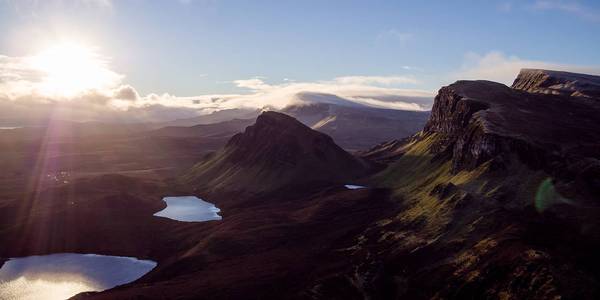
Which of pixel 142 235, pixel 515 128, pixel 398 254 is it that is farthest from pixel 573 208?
pixel 142 235

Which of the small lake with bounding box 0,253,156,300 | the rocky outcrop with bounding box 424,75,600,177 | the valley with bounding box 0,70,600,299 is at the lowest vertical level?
the small lake with bounding box 0,253,156,300

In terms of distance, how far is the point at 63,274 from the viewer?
443 ft

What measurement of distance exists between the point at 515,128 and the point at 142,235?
386 feet

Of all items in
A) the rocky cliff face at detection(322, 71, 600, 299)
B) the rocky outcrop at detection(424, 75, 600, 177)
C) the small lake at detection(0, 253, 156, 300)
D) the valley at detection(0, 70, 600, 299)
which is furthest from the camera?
the rocky outcrop at detection(424, 75, 600, 177)

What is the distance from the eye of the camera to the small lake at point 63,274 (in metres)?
121

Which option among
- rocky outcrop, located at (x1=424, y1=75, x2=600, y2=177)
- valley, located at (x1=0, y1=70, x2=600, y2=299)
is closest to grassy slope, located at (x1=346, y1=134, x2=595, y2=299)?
valley, located at (x1=0, y1=70, x2=600, y2=299)

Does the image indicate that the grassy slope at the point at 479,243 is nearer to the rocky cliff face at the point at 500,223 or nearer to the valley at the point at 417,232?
the rocky cliff face at the point at 500,223

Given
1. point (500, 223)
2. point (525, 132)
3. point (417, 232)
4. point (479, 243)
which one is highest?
point (525, 132)

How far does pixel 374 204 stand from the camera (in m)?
171

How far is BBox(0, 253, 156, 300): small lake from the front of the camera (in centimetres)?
12138

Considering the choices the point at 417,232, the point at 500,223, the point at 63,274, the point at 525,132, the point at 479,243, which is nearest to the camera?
the point at 479,243

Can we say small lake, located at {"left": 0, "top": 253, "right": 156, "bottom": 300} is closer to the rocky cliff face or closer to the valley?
the valley

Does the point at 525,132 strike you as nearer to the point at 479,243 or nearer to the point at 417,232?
the point at 417,232

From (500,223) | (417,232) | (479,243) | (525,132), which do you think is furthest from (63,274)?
(525,132)
